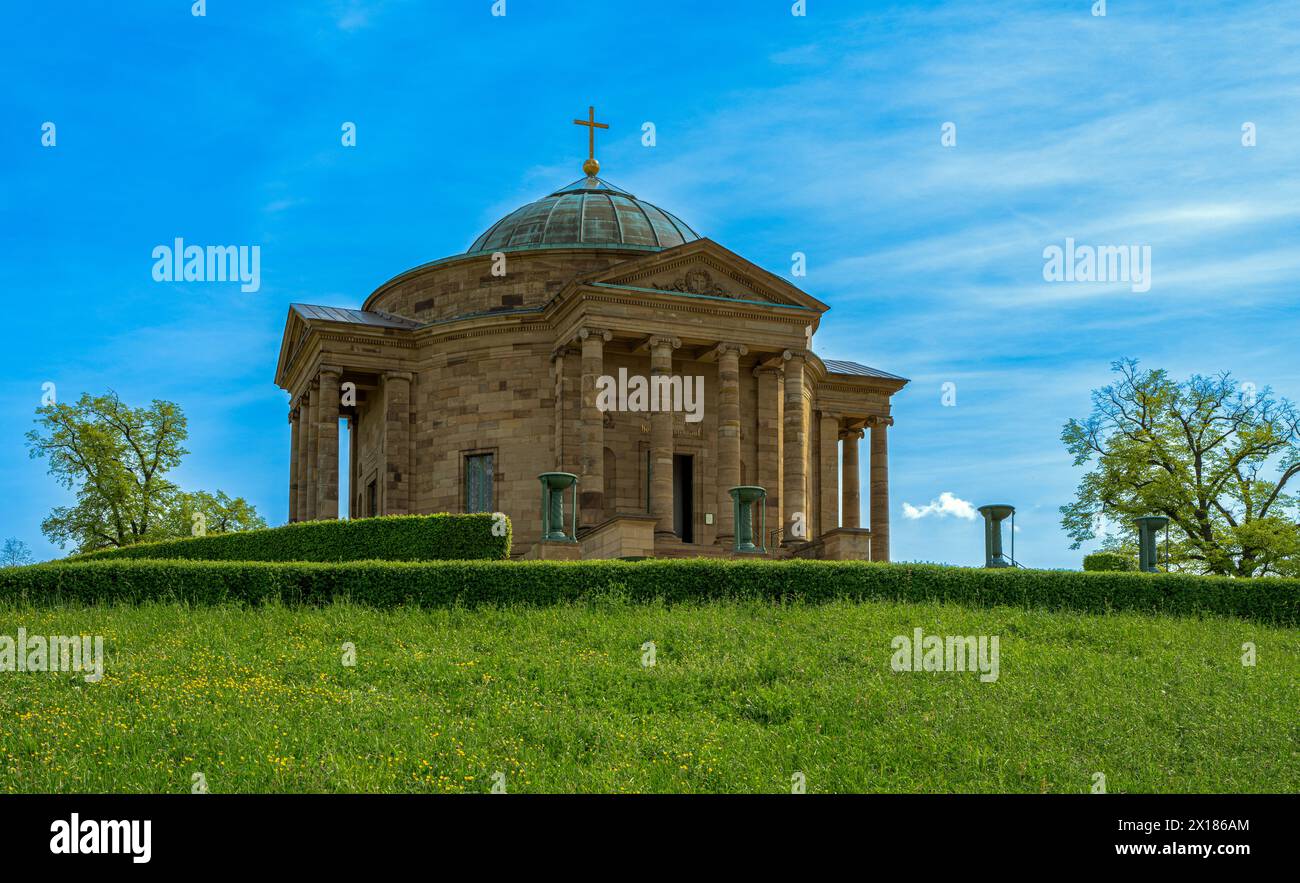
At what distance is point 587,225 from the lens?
159ft

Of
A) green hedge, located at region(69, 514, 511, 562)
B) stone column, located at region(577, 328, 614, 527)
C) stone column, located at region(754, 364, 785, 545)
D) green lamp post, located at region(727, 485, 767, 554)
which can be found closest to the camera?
green hedge, located at region(69, 514, 511, 562)

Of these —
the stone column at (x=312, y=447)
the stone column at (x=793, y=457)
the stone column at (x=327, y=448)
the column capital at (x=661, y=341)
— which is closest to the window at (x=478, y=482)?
the stone column at (x=327, y=448)

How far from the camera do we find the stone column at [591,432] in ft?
133

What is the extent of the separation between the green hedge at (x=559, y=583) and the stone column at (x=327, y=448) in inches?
693

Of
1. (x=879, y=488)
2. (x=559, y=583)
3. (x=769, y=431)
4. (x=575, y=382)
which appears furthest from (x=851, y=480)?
(x=559, y=583)

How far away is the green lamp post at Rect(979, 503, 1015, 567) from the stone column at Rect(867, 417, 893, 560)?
1903 cm

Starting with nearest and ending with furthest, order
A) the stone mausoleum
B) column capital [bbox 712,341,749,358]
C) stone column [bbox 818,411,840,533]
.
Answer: the stone mausoleum < column capital [bbox 712,341,749,358] < stone column [bbox 818,411,840,533]

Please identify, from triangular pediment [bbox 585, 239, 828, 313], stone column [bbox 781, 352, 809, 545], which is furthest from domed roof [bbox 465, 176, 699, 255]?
stone column [bbox 781, 352, 809, 545]

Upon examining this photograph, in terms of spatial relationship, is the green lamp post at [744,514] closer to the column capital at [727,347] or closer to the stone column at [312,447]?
the column capital at [727,347]

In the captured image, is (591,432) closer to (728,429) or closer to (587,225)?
(728,429)

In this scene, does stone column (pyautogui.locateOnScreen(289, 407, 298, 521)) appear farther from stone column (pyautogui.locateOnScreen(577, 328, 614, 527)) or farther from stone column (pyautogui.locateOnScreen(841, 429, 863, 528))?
stone column (pyautogui.locateOnScreen(841, 429, 863, 528))

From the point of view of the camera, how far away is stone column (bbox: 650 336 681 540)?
1599 inches
